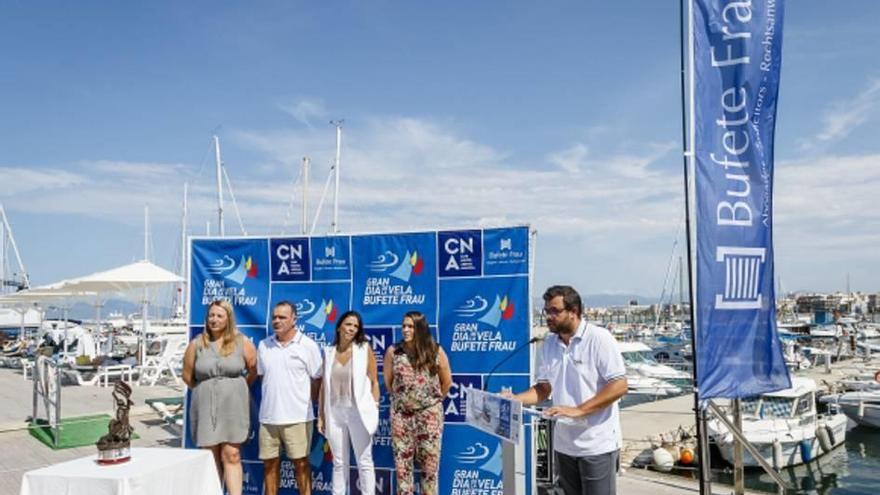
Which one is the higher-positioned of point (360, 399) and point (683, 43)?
point (683, 43)

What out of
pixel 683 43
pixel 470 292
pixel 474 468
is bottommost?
pixel 474 468

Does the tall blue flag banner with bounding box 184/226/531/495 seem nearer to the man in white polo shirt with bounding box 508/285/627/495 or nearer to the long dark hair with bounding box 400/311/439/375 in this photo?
the long dark hair with bounding box 400/311/439/375

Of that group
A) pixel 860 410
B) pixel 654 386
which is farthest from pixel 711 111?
pixel 654 386

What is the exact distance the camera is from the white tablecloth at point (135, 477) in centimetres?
328

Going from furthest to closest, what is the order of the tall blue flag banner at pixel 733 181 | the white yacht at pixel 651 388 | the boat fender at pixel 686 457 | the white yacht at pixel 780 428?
the white yacht at pixel 651 388 → the white yacht at pixel 780 428 → the boat fender at pixel 686 457 → the tall blue flag banner at pixel 733 181

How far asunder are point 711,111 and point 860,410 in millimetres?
19435

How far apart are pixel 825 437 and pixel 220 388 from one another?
53.4ft

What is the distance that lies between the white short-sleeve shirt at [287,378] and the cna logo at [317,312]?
592 millimetres

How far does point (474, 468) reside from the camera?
5453 mm

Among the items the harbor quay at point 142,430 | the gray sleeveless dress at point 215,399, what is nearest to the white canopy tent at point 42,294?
the harbor quay at point 142,430

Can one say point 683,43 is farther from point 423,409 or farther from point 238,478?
point 238,478

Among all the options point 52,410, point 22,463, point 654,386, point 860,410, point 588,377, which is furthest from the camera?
point 654,386

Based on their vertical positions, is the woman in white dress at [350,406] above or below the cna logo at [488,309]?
below

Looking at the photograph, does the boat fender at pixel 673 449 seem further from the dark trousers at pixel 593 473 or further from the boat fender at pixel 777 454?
the dark trousers at pixel 593 473
